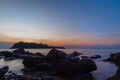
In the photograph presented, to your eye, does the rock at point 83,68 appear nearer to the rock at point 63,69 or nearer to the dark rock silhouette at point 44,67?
the rock at point 63,69

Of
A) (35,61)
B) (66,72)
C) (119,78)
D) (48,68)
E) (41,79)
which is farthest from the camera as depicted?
(35,61)

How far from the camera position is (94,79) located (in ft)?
93.1

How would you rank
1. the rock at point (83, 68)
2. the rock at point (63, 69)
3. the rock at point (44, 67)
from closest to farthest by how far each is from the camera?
the rock at point (63, 69), the rock at point (83, 68), the rock at point (44, 67)

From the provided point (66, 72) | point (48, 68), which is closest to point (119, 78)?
point (66, 72)

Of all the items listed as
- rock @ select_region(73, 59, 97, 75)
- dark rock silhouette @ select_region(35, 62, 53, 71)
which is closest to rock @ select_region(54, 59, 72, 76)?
rock @ select_region(73, 59, 97, 75)

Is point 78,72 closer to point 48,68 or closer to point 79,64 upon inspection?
point 79,64

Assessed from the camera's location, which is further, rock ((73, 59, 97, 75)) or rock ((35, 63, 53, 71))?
rock ((35, 63, 53, 71))

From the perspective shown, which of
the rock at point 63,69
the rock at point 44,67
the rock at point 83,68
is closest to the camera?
the rock at point 63,69

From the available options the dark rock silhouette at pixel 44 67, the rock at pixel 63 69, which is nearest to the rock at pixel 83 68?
the rock at pixel 63 69

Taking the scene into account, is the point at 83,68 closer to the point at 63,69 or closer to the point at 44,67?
the point at 63,69

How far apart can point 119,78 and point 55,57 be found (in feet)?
82.5

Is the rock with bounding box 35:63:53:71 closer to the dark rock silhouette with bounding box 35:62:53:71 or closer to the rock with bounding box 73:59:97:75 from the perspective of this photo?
the dark rock silhouette with bounding box 35:62:53:71

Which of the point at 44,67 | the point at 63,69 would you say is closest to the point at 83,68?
the point at 63,69

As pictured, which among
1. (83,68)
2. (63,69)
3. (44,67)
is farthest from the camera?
(44,67)
